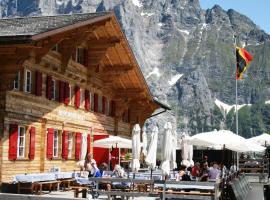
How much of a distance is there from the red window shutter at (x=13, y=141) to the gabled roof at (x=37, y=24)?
3541 mm

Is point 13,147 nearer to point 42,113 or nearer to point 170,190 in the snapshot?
point 42,113

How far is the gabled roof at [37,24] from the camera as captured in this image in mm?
16422

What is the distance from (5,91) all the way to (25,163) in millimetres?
3322

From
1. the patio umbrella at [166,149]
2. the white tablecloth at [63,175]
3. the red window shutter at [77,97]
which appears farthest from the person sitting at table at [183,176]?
the red window shutter at [77,97]

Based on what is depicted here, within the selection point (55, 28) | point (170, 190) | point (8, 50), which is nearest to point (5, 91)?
point (8, 50)

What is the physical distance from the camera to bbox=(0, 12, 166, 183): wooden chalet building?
17.8m

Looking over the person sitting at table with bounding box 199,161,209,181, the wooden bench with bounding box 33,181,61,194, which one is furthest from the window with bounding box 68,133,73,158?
the person sitting at table with bounding box 199,161,209,181

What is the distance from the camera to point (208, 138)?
19203 millimetres

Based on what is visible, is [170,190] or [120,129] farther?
[120,129]

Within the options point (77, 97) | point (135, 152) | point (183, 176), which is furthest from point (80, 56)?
point (183, 176)

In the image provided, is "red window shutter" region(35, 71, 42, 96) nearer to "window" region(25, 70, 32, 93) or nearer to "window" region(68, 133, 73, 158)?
"window" region(25, 70, 32, 93)

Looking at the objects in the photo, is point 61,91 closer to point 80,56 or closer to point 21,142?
point 80,56

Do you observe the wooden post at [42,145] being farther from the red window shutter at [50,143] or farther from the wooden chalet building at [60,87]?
the red window shutter at [50,143]

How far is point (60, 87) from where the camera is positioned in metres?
22.8
